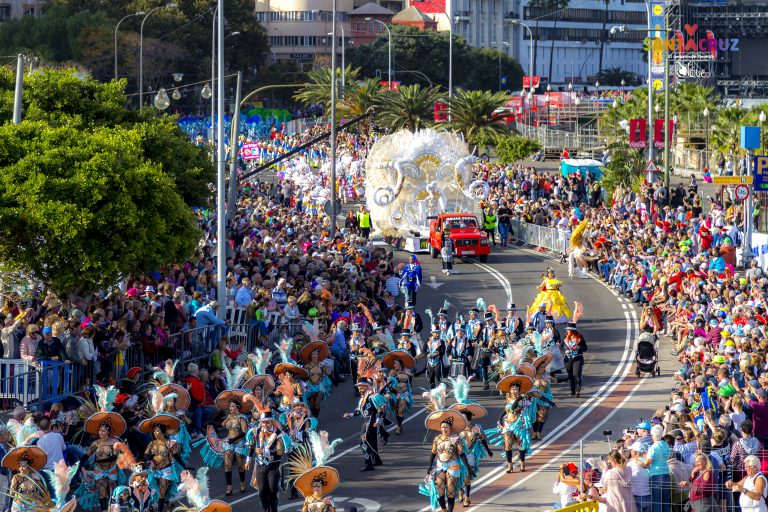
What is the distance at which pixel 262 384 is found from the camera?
2230 cm

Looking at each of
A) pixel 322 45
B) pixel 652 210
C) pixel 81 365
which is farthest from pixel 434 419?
pixel 322 45

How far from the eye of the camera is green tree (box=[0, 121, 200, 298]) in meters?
25.4

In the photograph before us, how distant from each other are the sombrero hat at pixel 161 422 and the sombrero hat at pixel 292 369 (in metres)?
3.32

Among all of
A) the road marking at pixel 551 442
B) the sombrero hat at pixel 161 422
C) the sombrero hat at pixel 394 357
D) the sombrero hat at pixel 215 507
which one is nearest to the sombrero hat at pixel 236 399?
the sombrero hat at pixel 161 422

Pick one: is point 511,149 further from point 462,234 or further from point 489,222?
point 462,234

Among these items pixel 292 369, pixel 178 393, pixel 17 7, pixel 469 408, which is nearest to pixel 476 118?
pixel 292 369

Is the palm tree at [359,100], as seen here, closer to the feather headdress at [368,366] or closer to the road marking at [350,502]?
the feather headdress at [368,366]

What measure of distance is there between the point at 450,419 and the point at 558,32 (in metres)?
141

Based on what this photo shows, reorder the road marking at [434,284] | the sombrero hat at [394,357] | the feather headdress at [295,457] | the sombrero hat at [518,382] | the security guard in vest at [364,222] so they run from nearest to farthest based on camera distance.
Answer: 1. the feather headdress at [295,457]
2. the sombrero hat at [518,382]
3. the sombrero hat at [394,357]
4. the road marking at [434,284]
5. the security guard in vest at [364,222]

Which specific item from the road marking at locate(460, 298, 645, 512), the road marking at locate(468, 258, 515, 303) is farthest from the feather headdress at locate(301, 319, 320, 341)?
the road marking at locate(468, 258, 515, 303)

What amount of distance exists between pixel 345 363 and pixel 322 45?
114 meters

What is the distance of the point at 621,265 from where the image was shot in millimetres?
38875

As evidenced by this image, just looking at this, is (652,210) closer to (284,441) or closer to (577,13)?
(284,441)

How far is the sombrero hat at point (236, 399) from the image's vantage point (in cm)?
2117
